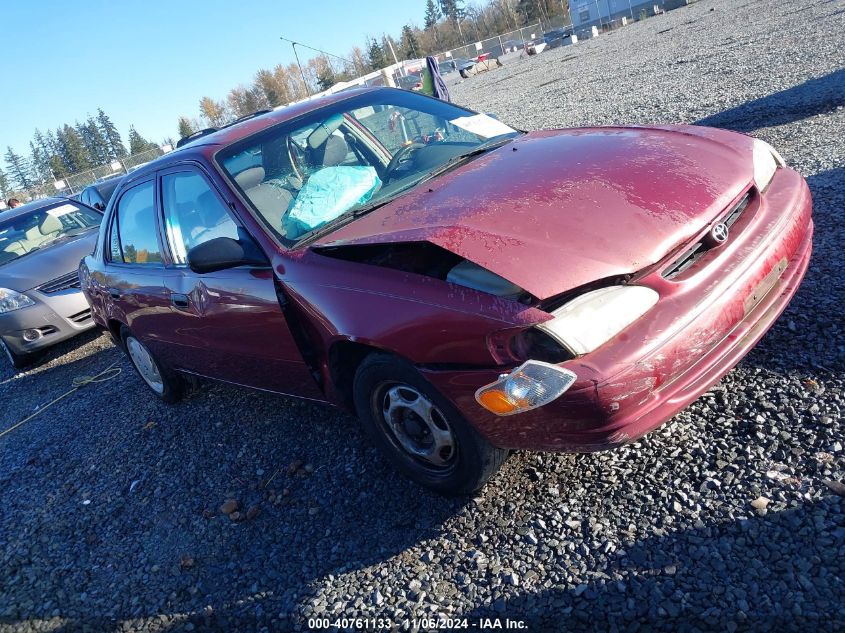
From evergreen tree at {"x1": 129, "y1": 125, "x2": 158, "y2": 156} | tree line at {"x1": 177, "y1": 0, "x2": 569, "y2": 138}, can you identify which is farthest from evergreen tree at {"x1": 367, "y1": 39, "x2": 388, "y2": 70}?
evergreen tree at {"x1": 129, "y1": 125, "x2": 158, "y2": 156}

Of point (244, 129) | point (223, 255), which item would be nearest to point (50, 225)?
point (244, 129)

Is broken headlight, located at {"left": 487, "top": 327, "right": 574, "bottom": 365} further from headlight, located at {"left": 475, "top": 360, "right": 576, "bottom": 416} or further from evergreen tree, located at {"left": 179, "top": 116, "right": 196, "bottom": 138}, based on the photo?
evergreen tree, located at {"left": 179, "top": 116, "right": 196, "bottom": 138}

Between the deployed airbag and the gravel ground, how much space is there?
1.26 meters

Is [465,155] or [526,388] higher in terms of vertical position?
[465,155]

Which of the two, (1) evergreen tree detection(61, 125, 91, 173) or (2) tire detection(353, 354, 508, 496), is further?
(1) evergreen tree detection(61, 125, 91, 173)

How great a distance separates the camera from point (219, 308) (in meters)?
3.35

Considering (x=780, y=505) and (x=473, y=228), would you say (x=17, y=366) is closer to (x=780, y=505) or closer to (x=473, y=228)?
(x=473, y=228)

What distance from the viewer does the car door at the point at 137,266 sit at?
3.96 m

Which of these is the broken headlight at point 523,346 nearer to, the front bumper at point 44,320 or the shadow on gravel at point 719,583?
the shadow on gravel at point 719,583

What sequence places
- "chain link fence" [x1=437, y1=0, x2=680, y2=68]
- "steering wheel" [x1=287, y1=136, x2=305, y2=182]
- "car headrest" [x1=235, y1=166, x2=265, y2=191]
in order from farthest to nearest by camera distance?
"chain link fence" [x1=437, y1=0, x2=680, y2=68] < "steering wheel" [x1=287, y1=136, x2=305, y2=182] < "car headrest" [x1=235, y1=166, x2=265, y2=191]

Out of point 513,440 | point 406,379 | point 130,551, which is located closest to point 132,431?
point 130,551

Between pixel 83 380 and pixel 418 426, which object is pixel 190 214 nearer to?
pixel 418 426

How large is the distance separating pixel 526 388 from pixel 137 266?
10.4 ft

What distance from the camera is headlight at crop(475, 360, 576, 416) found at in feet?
6.76
